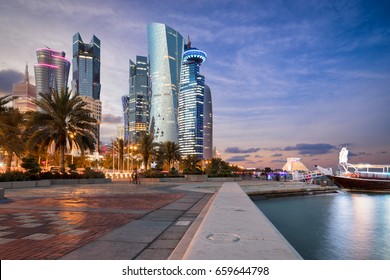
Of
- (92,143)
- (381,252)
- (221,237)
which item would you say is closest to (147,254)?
(221,237)

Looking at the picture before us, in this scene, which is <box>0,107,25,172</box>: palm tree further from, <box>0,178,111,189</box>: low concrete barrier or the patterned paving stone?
the patterned paving stone

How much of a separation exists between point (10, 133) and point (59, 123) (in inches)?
333

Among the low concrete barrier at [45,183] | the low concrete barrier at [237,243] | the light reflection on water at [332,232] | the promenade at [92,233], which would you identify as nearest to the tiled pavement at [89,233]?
the promenade at [92,233]

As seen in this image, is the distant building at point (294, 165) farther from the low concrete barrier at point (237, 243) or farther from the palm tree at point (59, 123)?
the low concrete barrier at point (237, 243)

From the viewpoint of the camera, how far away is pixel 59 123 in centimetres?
3181

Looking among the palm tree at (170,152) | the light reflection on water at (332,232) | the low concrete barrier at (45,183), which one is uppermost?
the palm tree at (170,152)

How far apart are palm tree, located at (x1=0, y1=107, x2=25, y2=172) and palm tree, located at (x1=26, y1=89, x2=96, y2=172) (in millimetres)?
1580

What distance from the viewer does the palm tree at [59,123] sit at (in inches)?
1232

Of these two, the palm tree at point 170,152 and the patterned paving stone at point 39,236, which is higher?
the palm tree at point 170,152

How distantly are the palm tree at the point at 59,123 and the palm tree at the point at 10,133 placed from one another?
1.58m

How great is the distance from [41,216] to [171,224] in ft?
15.7

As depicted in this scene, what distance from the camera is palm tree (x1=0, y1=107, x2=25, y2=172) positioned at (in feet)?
94.2

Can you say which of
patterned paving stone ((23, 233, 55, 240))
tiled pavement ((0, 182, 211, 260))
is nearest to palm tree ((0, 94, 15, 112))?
tiled pavement ((0, 182, 211, 260))

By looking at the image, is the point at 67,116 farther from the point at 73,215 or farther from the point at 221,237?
the point at 221,237
